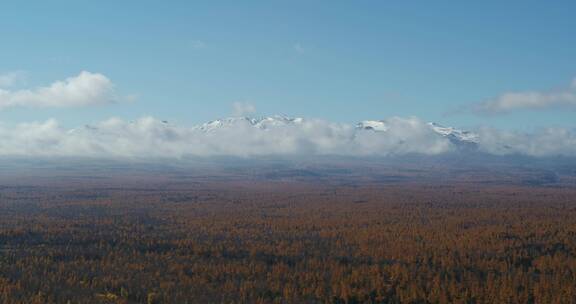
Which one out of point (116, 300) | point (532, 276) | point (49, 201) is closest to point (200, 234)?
point (116, 300)

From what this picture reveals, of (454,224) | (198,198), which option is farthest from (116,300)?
(198,198)

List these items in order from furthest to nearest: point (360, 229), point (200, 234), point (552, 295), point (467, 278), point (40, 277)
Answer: point (360, 229) < point (200, 234) < point (467, 278) < point (40, 277) < point (552, 295)

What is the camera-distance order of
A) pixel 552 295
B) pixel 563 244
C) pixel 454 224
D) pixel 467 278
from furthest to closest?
pixel 454 224
pixel 563 244
pixel 467 278
pixel 552 295

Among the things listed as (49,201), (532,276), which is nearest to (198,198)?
(49,201)

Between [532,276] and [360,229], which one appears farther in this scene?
[360,229]

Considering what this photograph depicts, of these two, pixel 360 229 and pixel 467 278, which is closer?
pixel 467 278

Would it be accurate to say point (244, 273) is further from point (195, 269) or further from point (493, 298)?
point (493, 298)

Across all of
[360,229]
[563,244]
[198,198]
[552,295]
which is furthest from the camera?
[198,198]

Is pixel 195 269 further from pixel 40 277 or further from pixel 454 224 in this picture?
pixel 454 224

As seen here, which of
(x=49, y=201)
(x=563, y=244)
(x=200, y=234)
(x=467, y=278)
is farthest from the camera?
(x=49, y=201)
